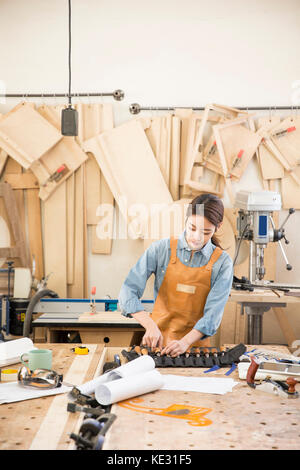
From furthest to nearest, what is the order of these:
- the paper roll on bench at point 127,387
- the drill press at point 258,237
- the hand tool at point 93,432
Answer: the drill press at point 258,237, the paper roll on bench at point 127,387, the hand tool at point 93,432

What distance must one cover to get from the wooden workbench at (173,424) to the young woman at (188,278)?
2.27ft

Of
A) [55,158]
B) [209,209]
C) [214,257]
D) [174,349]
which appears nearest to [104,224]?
[55,158]

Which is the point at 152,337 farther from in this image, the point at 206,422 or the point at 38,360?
the point at 206,422

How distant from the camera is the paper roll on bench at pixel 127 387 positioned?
1751mm

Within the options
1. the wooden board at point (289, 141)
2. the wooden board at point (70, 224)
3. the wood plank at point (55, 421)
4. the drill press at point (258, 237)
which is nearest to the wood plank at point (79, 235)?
the wooden board at point (70, 224)

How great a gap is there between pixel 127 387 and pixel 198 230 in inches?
39.8

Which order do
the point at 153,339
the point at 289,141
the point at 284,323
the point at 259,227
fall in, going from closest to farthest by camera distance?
1. the point at 153,339
2. the point at 259,227
3. the point at 284,323
4. the point at 289,141

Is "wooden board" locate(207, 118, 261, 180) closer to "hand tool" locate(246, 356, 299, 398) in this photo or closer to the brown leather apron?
the brown leather apron

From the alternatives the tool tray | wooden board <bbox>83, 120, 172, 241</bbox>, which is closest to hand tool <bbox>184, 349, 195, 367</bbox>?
the tool tray

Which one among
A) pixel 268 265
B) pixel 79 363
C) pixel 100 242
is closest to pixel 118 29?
pixel 100 242

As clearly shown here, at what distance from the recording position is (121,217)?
4.90 m

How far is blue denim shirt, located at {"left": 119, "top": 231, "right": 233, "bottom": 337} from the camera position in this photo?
2535mm

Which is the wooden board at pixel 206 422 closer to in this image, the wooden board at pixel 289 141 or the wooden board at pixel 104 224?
the wooden board at pixel 104 224

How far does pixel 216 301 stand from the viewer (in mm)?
2568
